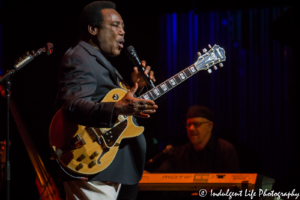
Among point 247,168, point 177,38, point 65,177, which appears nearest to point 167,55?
point 177,38

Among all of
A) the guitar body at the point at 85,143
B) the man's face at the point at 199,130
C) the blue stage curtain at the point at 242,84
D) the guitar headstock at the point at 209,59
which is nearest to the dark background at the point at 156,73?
the blue stage curtain at the point at 242,84

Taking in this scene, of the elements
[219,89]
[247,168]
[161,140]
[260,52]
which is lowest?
[247,168]

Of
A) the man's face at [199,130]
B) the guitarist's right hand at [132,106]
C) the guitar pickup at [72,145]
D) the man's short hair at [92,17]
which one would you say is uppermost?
the man's short hair at [92,17]

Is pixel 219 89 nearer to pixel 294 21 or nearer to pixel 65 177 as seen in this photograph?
pixel 294 21

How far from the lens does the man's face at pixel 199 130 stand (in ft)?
14.2

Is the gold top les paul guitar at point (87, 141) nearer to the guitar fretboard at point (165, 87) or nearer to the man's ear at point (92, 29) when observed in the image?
the guitar fretboard at point (165, 87)

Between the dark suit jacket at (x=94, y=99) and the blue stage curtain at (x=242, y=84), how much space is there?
2.93 meters

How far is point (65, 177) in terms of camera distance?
1987 millimetres

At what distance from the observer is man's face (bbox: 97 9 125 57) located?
7.71 feet

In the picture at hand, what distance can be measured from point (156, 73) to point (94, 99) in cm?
292

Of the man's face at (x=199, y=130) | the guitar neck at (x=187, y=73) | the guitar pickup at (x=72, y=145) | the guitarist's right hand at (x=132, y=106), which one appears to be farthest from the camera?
the man's face at (x=199, y=130)

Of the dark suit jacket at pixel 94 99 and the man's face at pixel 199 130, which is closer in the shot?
the dark suit jacket at pixel 94 99

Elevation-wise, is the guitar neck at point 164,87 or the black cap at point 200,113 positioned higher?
the guitar neck at point 164,87

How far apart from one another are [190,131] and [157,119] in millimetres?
817
